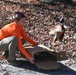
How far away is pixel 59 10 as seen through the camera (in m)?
9.98

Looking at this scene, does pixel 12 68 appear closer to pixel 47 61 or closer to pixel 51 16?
pixel 47 61

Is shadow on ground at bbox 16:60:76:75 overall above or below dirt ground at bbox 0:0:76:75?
below

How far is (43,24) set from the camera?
9.10 meters

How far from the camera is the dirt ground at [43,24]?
255 inches

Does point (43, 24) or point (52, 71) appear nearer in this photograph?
point (52, 71)

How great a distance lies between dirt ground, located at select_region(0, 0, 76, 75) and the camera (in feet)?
21.2

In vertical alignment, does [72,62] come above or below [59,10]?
below

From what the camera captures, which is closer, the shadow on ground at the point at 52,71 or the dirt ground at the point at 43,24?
the shadow on ground at the point at 52,71

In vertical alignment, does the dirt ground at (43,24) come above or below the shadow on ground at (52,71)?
above

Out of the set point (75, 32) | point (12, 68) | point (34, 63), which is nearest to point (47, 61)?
point (34, 63)

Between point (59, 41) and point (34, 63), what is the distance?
5.75 ft

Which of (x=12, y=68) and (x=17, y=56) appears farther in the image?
(x=17, y=56)

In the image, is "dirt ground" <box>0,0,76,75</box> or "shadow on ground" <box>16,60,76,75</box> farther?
"dirt ground" <box>0,0,76,75</box>

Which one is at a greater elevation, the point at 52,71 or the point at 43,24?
the point at 43,24
